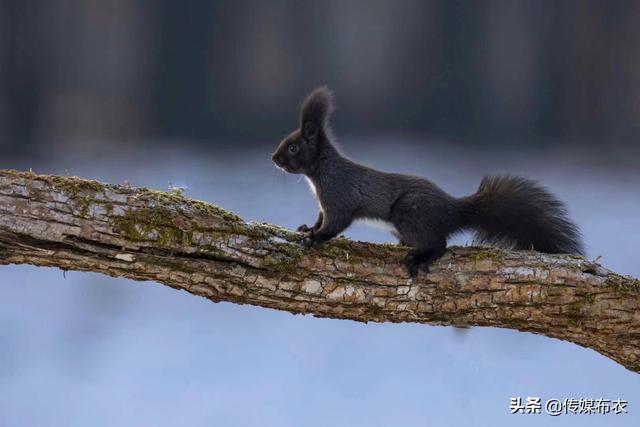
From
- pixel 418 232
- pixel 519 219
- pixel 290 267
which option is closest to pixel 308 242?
pixel 290 267

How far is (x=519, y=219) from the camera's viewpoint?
8.92 ft

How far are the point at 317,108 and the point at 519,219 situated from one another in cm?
86

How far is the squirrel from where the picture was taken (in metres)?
2.65

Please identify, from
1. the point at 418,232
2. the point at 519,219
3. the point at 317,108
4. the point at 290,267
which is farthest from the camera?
the point at 317,108

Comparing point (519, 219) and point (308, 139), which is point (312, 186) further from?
point (519, 219)

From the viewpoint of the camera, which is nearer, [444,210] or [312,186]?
[444,210]

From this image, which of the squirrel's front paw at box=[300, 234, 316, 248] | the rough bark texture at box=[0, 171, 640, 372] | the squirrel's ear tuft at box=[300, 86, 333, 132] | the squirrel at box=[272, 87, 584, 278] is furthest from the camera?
the squirrel's ear tuft at box=[300, 86, 333, 132]

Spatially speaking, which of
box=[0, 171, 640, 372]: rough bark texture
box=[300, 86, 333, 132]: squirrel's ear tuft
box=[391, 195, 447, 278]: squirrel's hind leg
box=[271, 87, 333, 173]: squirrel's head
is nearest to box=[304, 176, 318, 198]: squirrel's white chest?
box=[271, 87, 333, 173]: squirrel's head

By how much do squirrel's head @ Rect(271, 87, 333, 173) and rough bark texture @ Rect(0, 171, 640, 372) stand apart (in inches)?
Answer: 20.5

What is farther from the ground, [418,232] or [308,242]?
[418,232]

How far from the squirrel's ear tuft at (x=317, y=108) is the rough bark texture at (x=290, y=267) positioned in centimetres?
61

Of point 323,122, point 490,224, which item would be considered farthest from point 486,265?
point 323,122

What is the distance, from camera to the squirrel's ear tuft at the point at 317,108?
114 inches

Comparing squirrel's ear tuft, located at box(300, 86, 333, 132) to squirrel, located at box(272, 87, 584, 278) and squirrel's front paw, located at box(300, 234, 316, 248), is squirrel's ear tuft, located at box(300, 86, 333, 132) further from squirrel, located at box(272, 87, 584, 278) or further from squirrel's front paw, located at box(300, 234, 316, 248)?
squirrel's front paw, located at box(300, 234, 316, 248)
